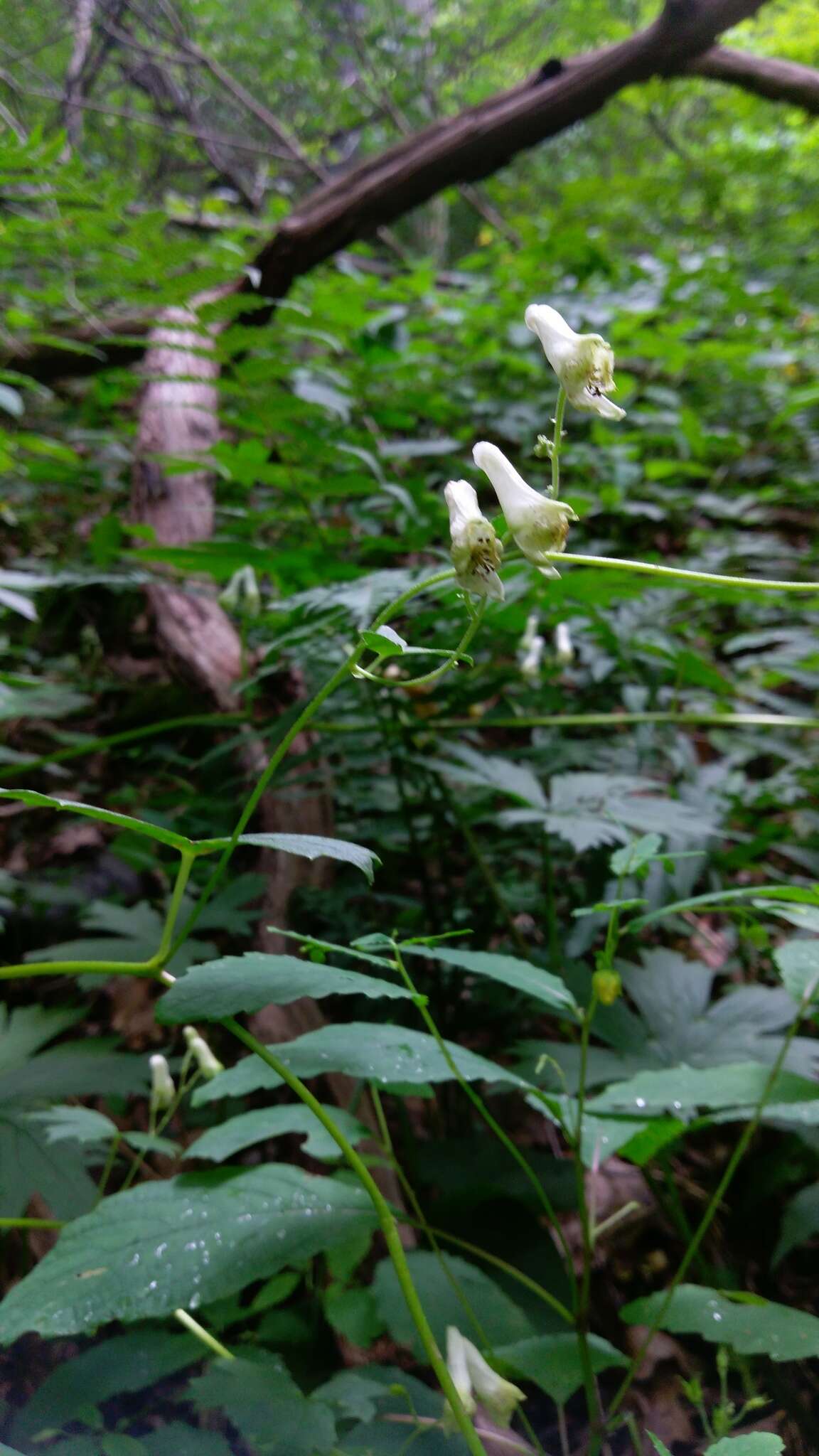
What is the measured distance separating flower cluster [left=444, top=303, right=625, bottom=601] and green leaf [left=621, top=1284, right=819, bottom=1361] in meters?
0.69

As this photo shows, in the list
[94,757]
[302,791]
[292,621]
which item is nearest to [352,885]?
[302,791]

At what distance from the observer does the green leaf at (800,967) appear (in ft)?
2.61

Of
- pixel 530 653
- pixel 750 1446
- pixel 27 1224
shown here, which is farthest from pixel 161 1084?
pixel 530 653

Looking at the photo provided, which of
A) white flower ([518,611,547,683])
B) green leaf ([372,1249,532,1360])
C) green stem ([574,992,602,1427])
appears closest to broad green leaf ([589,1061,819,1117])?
green stem ([574,992,602,1427])

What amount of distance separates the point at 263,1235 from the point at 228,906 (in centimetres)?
63

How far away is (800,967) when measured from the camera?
83 cm

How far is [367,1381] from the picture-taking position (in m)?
0.73

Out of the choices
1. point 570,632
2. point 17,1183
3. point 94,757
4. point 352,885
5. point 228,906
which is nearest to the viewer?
point 17,1183

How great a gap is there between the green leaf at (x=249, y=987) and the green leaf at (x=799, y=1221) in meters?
0.79

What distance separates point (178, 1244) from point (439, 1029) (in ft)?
2.25

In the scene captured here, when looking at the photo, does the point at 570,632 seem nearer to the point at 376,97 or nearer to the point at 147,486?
the point at 147,486

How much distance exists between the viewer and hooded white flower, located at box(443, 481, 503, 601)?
0.57m

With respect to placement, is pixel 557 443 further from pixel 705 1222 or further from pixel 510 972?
pixel 705 1222

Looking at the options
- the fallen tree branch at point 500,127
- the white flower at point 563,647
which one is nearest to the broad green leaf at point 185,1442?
the white flower at point 563,647
